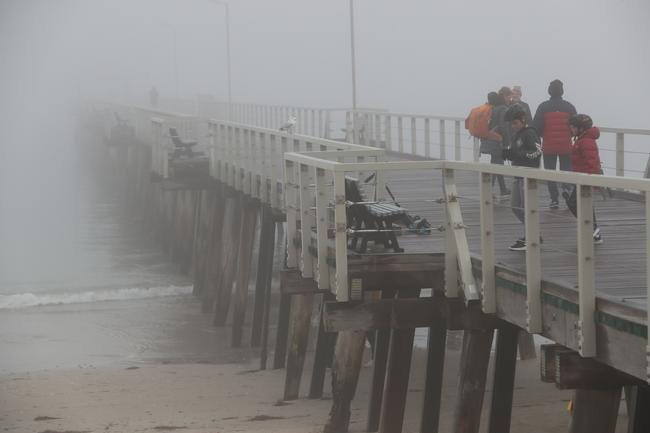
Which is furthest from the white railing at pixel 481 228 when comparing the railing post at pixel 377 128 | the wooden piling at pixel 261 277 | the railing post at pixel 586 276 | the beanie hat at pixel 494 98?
the railing post at pixel 377 128

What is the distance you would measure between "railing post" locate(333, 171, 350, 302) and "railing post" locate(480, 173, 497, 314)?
41.1 inches

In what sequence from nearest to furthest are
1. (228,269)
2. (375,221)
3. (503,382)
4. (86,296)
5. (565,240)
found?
(503,382) < (375,221) < (565,240) < (228,269) < (86,296)

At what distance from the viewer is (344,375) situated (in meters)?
12.4

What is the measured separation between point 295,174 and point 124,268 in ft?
72.6

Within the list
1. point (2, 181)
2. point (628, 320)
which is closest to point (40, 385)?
point (628, 320)

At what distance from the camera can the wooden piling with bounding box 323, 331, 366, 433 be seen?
484 inches

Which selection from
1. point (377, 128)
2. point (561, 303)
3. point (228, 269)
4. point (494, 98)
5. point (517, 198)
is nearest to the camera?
point (561, 303)

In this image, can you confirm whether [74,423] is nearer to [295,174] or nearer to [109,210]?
[295,174]

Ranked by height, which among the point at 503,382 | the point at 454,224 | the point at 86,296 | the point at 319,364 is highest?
the point at 454,224

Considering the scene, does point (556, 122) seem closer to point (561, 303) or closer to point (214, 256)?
point (561, 303)

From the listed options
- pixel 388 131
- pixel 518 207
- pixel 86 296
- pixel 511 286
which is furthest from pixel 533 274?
pixel 86 296

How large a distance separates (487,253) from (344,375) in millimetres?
3972

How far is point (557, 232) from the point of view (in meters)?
10.6

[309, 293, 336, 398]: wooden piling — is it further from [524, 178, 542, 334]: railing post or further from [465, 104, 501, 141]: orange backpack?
[524, 178, 542, 334]: railing post
